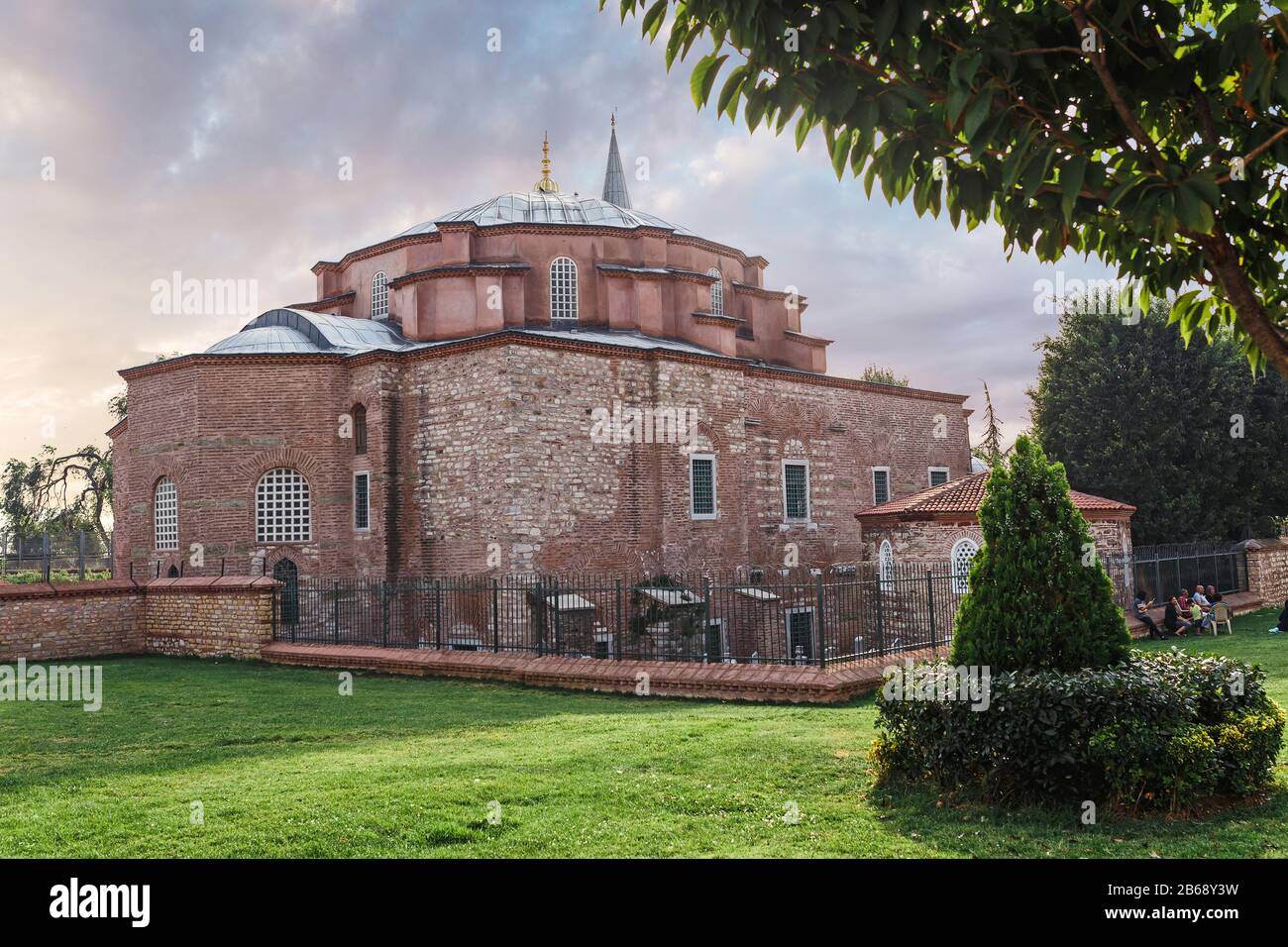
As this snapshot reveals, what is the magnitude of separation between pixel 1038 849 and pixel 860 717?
4432 mm

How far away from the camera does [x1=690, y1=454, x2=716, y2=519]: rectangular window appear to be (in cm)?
2239

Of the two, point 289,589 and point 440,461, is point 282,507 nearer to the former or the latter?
point 289,589

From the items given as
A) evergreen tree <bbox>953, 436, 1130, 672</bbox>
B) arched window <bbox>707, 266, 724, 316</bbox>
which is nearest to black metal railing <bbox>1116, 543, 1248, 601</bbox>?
arched window <bbox>707, 266, 724, 316</bbox>

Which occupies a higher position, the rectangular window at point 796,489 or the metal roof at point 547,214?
the metal roof at point 547,214

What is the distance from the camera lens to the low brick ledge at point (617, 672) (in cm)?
1120

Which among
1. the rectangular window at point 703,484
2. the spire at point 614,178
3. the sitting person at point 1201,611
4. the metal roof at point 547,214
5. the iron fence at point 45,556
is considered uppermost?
the spire at point 614,178

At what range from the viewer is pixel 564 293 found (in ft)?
80.9

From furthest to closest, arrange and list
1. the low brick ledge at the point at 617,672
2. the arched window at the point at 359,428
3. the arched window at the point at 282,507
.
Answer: the arched window at the point at 359,428, the arched window at the point at 282,507, the low brick ledge at the point at 617,672

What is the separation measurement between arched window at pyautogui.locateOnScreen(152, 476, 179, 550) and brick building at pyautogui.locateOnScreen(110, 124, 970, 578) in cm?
6

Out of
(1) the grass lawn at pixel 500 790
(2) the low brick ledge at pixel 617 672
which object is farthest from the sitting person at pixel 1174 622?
(1) the grass lawn at pixel 500 790

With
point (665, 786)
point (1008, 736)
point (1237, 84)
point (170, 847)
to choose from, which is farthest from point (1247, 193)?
point (170, 847)

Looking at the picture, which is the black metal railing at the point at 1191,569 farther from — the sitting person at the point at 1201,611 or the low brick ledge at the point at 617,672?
the low brick ledge at the point at 617,672

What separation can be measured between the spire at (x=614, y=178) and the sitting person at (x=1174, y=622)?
27281mm

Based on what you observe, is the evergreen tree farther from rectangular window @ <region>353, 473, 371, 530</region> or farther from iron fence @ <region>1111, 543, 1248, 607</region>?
rectangular window @ <region>353, 473, 371, 530</region>
